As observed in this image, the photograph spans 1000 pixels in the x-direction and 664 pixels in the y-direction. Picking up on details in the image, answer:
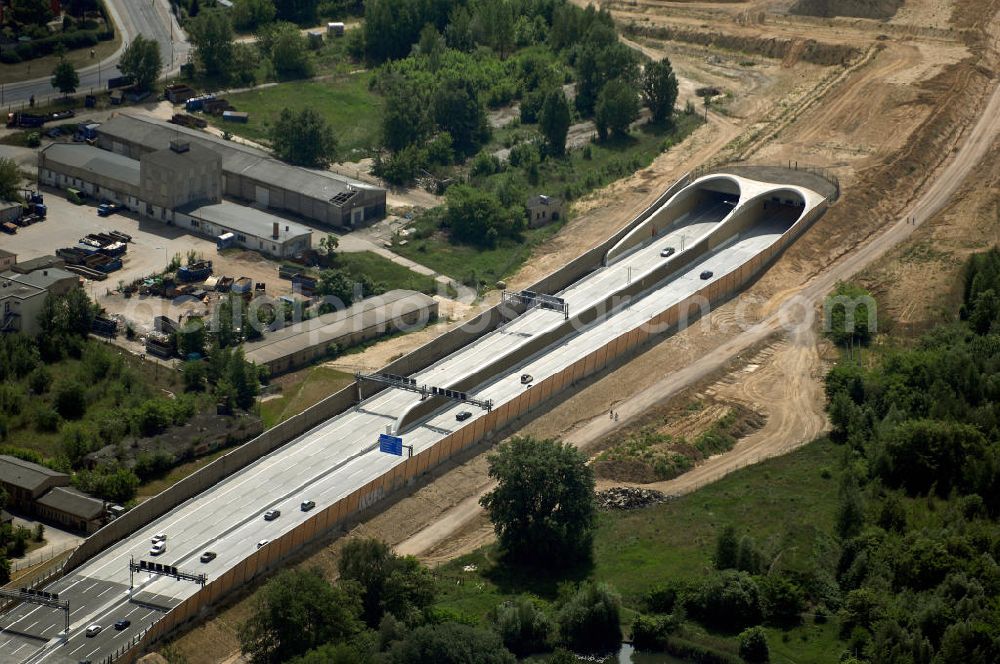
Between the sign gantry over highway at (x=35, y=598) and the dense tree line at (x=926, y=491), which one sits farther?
the sign gantry over highway at (x=35, y=598)

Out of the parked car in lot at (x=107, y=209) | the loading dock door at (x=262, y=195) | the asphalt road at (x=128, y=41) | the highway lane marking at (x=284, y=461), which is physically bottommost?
the highway lane marking at (x=284, y=461)

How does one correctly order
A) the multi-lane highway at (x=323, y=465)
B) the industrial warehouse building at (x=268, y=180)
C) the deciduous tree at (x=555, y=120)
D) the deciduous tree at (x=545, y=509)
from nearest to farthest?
1. the multi-lane highway at (x=323, y=465)
2. the deciduous tree at (x=545, y=509)
3. the industrial warehouse building at (x=268, y=180)
4. the deciduous tree at (x=555, y=120)

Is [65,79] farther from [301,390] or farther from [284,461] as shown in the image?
[284,461]

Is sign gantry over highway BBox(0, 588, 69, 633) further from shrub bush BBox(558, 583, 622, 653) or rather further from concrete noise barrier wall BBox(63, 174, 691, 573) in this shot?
shrub bush BBox(558, 583, 622, 653)

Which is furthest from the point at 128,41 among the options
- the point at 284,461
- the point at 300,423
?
the point at 284,461

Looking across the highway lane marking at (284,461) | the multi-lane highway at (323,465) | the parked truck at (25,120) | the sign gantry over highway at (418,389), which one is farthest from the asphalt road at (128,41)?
the highway lane marking at (284,461)

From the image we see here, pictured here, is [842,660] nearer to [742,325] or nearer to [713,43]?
[742,325]

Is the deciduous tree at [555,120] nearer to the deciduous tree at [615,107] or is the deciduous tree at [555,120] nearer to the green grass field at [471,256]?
the deciduous tree at [615,107]
